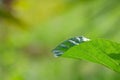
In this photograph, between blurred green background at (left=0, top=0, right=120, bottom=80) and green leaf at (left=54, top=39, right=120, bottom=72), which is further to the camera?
blurred green background at (left=0, top=0, right=120, bottom=80)

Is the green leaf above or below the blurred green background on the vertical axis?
below

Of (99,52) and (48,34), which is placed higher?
(48,34)

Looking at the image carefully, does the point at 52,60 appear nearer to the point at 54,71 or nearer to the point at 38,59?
the point at 38,59

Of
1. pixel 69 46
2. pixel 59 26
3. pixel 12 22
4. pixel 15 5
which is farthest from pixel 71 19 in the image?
pixel 69 46

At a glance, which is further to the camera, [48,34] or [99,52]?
[48,34]
